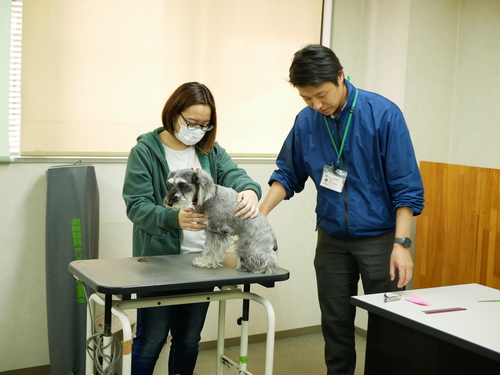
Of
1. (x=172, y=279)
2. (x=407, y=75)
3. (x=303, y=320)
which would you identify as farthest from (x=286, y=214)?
(x=172, y=279)

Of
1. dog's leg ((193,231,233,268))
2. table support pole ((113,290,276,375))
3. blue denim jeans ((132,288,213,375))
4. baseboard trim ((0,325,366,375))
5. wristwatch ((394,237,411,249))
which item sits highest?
wristwatch ((394,237,411,249))

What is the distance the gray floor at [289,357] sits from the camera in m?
3.50

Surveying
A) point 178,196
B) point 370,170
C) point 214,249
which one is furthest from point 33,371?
point 370,170

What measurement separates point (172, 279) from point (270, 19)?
7.96 feet

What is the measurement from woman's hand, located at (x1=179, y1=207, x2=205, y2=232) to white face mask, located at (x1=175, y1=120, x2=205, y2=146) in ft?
1.12

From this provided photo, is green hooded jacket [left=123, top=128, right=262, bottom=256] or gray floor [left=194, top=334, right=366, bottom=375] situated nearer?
green hooded jacket [left=123, top=128, right=262, bottom=256]

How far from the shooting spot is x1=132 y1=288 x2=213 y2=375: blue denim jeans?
2264 millimetres

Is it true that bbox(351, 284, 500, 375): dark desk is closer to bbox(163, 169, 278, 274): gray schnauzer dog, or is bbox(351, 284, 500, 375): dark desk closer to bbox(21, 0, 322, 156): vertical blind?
bbox(163, 169, 278, 274): gray schnauzer dog

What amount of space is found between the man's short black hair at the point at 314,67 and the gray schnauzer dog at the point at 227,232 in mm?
528

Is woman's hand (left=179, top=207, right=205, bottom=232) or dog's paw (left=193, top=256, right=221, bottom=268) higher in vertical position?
woman's hand (left=179, top=207, right=205, bottom=232)

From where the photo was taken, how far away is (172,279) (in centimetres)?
196

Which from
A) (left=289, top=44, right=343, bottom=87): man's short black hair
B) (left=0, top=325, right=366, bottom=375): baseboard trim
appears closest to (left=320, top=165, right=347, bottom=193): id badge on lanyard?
(left=289, top=44, right=343, bottom=87): man's short black hair

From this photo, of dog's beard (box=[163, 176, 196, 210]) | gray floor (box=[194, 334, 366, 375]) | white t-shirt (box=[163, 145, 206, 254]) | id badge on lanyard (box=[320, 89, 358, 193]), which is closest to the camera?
dog's beard (box=[163, 176, 196, 210])

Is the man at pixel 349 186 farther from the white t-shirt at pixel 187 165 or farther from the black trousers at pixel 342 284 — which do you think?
the white t-shirt at pixel 187 165
